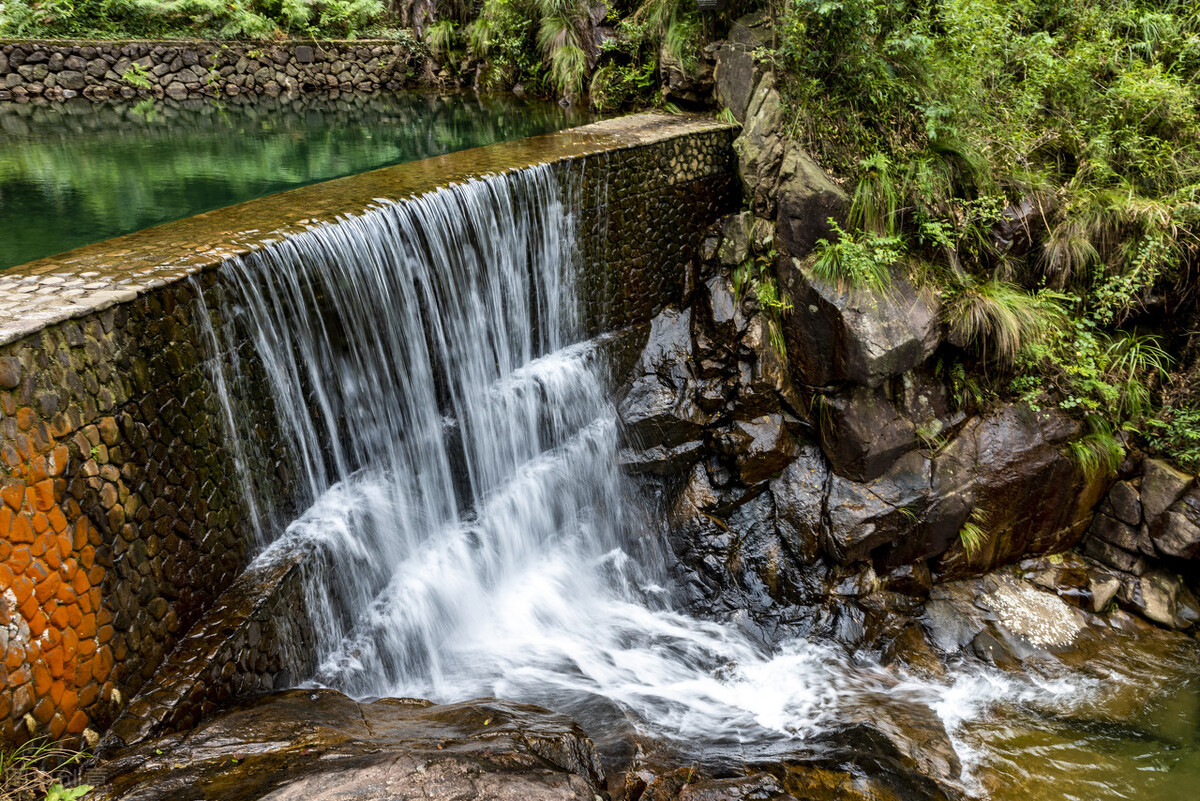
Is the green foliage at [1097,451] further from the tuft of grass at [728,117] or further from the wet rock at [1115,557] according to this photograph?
the tuft of grass at [728,117]

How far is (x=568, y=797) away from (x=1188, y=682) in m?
5.50

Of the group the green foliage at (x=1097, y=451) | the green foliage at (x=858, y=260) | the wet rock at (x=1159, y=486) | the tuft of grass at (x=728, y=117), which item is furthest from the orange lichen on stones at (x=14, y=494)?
the wet rock at (x=1159, y=486)

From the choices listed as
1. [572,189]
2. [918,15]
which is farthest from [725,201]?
[918,15]

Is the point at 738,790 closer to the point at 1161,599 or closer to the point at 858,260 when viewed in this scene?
the point at 858,260

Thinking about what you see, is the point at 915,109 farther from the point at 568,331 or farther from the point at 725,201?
the point at 568,331

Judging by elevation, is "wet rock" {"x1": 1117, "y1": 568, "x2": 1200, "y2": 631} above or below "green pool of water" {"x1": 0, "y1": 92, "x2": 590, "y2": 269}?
below

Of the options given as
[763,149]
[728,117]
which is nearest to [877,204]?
[763,149]

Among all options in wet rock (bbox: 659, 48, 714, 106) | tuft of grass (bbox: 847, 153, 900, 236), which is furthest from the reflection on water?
wet rock (bbox: 659, 48, 714, 106)

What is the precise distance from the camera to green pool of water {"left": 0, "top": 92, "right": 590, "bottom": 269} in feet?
21.1

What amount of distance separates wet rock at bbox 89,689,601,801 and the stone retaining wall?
38.8ft

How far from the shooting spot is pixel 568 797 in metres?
2.73

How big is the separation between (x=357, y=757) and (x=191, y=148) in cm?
860

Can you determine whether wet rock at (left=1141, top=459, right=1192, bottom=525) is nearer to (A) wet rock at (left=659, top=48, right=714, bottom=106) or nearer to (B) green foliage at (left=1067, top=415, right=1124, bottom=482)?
(B) green foliage at (left=1067, top=415, right=1124, bottom=482)

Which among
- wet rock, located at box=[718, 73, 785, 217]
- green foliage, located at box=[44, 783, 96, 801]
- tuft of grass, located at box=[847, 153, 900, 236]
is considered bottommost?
green foliage, located at box=[44, 783, 96, 801]
